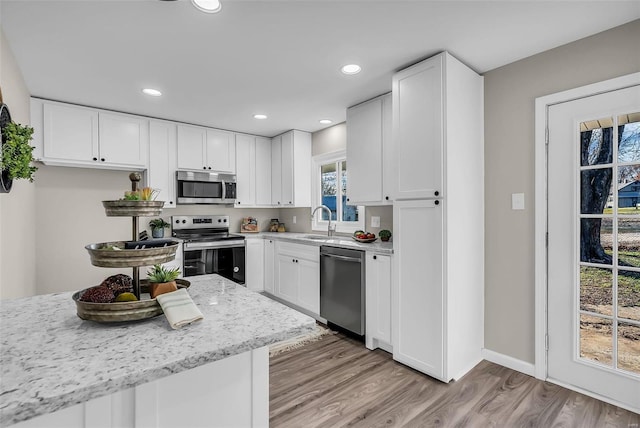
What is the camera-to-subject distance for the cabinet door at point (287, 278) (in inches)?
147

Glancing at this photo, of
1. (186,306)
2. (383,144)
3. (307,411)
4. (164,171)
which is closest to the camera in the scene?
(186,306)

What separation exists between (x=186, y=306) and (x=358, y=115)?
2753 mm

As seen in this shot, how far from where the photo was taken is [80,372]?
2.16 feet

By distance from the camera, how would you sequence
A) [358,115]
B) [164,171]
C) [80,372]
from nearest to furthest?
1. [80,372]
2. [358,115]
3. [164,171]

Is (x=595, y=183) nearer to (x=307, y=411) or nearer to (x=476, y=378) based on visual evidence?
(x=476, y=378)

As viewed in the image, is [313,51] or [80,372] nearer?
[80,372]

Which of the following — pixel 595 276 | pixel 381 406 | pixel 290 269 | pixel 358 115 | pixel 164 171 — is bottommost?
pixel 381 406

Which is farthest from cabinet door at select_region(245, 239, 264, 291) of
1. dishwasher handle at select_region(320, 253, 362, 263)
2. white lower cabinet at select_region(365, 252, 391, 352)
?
white lower cabinet at select_region(365, 252, 391, 352)

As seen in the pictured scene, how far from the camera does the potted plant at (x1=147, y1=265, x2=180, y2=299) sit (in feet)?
3.33

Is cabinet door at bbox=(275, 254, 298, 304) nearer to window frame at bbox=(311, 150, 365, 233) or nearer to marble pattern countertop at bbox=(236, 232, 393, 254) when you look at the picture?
marble pattern countertop at bbox=(236, 232, 393, 254)

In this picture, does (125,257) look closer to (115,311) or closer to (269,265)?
(115,311)

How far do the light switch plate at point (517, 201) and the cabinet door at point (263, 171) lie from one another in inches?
124

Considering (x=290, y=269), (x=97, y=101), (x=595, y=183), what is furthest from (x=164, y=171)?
(x=595, y=183)

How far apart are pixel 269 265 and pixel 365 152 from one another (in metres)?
2.02
